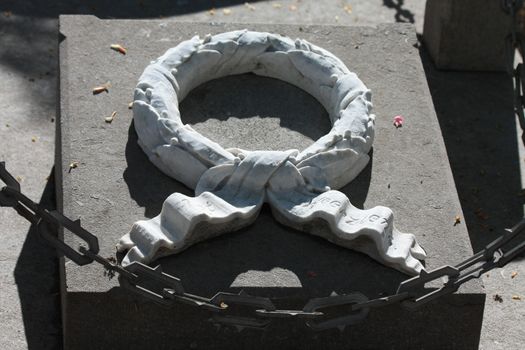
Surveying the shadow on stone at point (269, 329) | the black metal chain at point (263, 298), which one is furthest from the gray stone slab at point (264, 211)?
the black metal chain at point (263, 298)

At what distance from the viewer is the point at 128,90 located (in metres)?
5.09

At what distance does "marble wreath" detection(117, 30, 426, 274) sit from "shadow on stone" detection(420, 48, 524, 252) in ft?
3.59

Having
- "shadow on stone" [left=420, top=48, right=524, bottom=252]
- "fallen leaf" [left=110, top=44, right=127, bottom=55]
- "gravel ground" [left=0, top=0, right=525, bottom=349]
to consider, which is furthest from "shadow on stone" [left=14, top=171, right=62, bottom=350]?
"shadow on stone" [left=420, top=48, right=524, bottom=252]

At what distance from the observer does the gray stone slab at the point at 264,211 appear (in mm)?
4281

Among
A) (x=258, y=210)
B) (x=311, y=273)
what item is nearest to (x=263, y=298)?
(x=311, y=273)

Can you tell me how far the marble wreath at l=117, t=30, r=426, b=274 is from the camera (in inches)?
170

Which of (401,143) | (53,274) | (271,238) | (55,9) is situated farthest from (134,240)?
(55,9)

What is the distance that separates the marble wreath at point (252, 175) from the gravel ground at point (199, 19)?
1.62ft

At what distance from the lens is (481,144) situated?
20.1 feet

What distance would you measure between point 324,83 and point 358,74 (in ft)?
1.02

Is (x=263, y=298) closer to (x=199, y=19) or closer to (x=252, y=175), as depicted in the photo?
(x=252, y=175)

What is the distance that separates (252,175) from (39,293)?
3.93ft

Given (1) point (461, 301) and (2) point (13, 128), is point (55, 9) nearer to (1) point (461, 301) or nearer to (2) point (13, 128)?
(2) point (13, 128)

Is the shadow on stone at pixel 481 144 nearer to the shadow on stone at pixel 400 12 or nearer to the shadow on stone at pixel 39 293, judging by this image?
the shadow on stone at pixel 400 12
